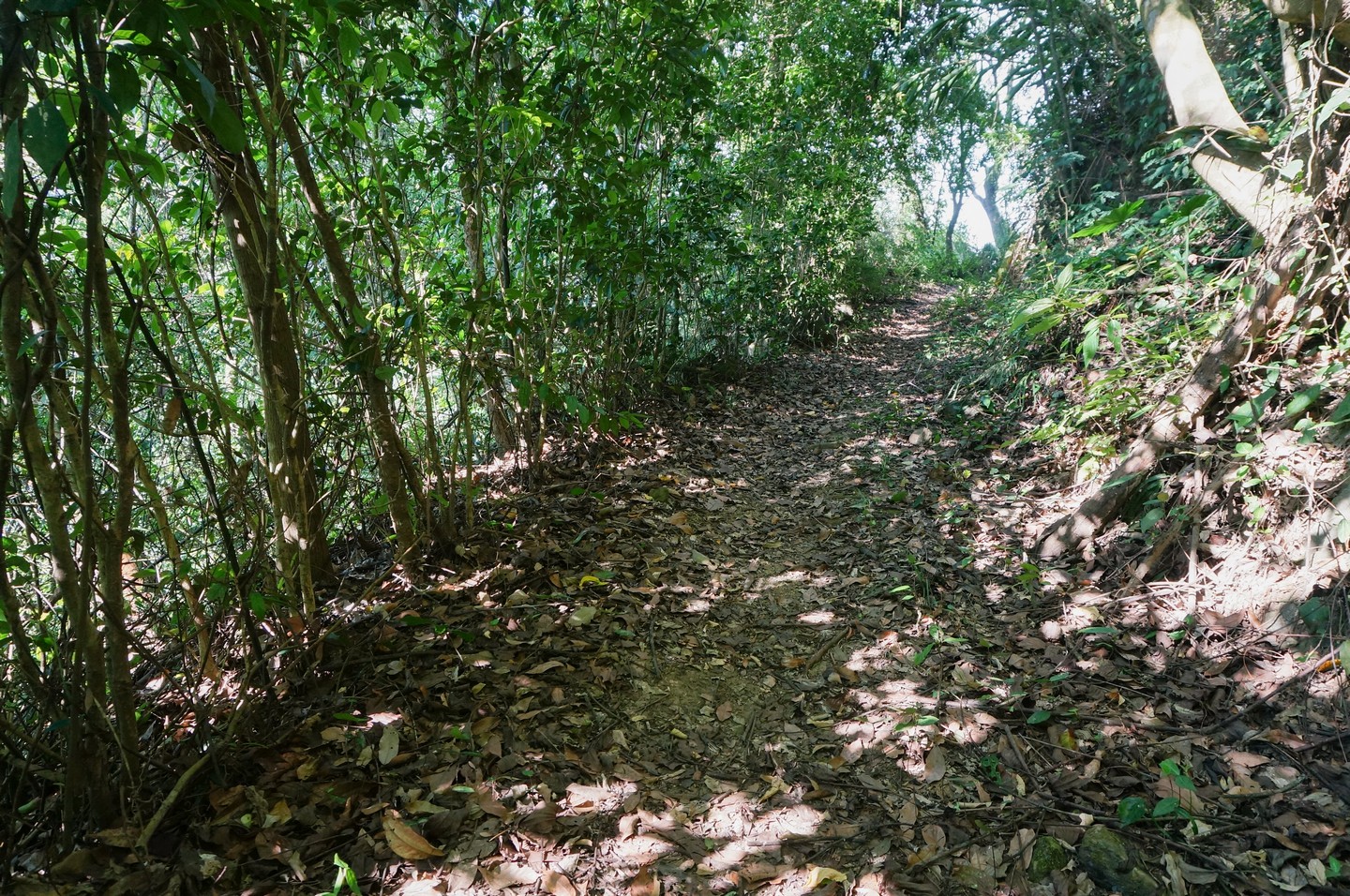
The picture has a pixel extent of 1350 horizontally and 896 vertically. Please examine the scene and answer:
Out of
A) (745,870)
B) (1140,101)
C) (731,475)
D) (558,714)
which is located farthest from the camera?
(1140,101)

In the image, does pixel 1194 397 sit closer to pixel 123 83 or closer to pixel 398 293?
pixel 398 293

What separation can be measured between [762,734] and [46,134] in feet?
8.91

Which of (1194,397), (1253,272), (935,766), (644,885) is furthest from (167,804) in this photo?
(1253,272)

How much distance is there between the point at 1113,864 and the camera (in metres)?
2.05

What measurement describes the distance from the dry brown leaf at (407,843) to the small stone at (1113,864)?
1.89m

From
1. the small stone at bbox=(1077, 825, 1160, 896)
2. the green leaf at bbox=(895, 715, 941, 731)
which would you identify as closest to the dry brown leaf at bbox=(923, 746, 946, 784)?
the green leaf at bbox=(895, 715, 941, 731)

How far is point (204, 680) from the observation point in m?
2.53

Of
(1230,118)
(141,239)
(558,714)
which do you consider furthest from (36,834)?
(1230,118)

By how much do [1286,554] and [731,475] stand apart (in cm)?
344

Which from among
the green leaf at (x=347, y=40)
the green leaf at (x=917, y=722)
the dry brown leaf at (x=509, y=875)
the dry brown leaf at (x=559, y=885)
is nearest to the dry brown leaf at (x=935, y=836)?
the green leaf at (x=917, y=722)

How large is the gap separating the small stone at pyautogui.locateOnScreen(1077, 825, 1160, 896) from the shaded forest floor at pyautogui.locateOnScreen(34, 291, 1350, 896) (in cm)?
2

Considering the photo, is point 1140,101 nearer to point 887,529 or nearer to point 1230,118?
point 1230,118

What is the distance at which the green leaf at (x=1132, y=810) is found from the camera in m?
2.20

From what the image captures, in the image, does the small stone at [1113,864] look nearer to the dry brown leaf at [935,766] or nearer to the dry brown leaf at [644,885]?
the dry brown leaf at [935,766]
